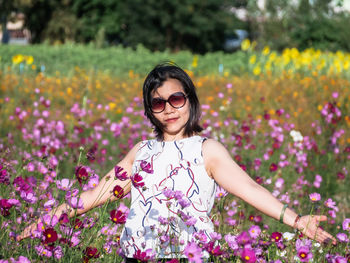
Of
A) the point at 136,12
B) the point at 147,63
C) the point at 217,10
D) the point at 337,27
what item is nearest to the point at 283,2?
the point at 217,10

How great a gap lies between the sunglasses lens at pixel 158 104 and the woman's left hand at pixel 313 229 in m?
0.89

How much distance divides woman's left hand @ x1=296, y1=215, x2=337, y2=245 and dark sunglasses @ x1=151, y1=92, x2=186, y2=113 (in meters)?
0.83

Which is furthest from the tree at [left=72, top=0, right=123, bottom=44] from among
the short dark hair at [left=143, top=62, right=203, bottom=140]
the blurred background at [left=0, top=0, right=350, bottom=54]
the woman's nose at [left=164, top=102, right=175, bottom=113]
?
the woman's nose at [left=164, top=102, right=175, bottom=113]

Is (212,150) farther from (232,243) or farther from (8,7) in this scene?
(8,7)

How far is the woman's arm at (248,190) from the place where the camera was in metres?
1.94

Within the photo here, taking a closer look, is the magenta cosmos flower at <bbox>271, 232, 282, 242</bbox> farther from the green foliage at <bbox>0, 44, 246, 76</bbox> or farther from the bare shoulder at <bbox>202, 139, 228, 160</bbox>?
the green foliage at <bbox>0, 44, 246, 76</bbox>

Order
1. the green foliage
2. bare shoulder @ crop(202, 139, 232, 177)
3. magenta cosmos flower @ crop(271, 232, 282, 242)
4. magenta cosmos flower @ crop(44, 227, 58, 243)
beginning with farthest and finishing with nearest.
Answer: the green foliage < bare shoulder @ crop(202, 139, 232, 177) < magenta cosmos flower @ crop(271, 232, 282, 242) < magenta cosmos flower @ crop(44, 227, 58, 243)

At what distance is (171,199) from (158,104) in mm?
541

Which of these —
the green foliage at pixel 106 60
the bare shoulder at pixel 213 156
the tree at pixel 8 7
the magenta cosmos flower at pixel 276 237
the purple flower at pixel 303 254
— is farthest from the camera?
the tree at pixel 8 7

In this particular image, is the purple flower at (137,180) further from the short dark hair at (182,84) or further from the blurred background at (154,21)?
the blurred background at (154,21)

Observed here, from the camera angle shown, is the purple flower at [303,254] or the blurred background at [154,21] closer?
the purple flower at [303,254]

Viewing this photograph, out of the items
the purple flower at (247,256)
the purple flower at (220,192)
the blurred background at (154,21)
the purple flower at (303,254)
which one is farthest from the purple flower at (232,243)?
the blurred background at (154,21)

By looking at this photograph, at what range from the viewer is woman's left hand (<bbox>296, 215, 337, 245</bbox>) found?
1920 mm

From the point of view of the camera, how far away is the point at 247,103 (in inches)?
283
